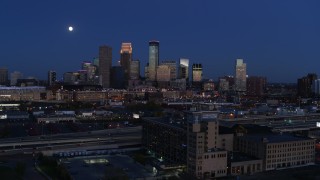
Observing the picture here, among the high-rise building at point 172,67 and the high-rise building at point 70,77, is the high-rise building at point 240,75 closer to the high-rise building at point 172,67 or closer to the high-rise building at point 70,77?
the high-rise building at point 172,67

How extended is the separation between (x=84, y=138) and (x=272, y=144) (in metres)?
8.34

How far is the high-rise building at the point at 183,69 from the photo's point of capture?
259 ft

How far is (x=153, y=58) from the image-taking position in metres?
74.1

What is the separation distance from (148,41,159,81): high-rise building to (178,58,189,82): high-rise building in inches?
235

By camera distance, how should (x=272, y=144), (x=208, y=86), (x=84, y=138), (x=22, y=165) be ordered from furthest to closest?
(x=208, y=86) → (x=84, y=138) → (x=272, y=144) → (x=22, y=165)

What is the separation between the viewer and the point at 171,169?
13297 mm

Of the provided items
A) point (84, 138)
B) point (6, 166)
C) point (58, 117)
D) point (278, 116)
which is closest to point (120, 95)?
point (58, 117)

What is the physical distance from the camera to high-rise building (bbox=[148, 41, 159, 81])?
74188 millimetres

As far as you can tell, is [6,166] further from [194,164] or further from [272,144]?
[272,144]

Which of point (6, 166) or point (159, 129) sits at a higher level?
point (159, 129)

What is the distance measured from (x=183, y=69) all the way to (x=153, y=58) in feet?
26.1

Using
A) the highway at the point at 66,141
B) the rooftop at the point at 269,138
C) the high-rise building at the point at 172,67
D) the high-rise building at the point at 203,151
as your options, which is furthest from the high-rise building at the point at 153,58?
the high-rise building at the point at 203,151

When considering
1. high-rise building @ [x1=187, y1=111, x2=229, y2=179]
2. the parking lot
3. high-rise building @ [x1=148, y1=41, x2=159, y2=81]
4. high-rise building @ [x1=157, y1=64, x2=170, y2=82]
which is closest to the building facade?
high-rise building @ [x1=187, y1=111, x2=229, y2=179]

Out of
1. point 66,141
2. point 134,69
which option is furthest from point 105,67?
point 66,141
